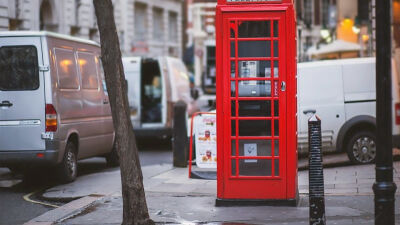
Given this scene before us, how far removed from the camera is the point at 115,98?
28.0 ft

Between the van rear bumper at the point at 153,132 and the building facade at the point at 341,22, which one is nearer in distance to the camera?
the van rear bumper at the point at 153,132

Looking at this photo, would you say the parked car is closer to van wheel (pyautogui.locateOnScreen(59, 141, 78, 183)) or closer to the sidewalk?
van wheel (pyautogui.locateOnScreen(59, 141, 78, 183))

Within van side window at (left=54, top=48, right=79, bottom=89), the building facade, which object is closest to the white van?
van side window at (left=54, top=48, right=79, bottom=89)

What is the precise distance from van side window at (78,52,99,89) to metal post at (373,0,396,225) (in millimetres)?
8233

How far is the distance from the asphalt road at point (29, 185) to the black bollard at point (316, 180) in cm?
397

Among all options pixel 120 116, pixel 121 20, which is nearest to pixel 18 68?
pixel 120 116

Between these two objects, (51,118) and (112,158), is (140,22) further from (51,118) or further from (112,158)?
(51,118)

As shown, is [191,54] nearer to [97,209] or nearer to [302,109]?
[302,109]

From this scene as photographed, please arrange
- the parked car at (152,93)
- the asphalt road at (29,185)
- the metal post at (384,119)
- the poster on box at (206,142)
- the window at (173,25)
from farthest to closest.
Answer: the window at (173,25) → the parked car at (152,93) → the poster on box at (206,142) → the asphalt road at (29,185) → the metal post at (384,119)

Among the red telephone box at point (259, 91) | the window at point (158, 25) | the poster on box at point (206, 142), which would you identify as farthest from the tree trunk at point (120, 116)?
the window at point (158, 25)

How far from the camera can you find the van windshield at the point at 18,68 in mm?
13102

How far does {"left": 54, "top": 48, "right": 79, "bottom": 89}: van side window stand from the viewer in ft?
44.2

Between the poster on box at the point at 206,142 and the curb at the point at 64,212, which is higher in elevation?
the poster on box at the point at 206,142

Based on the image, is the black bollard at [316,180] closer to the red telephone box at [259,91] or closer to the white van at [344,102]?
the red telephone box at [259,91]
